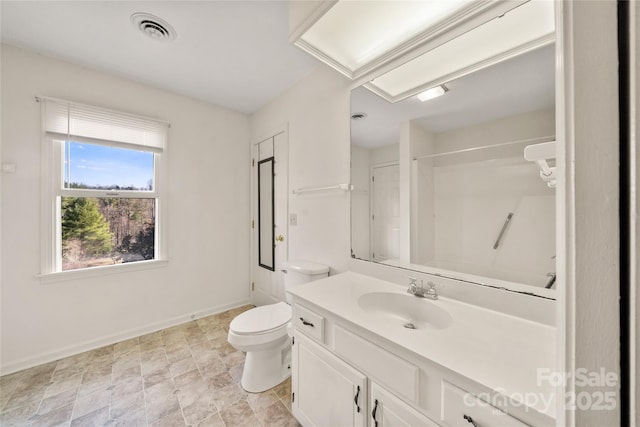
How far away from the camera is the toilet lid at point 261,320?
5.03 feet

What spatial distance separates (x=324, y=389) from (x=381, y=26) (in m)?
1.82

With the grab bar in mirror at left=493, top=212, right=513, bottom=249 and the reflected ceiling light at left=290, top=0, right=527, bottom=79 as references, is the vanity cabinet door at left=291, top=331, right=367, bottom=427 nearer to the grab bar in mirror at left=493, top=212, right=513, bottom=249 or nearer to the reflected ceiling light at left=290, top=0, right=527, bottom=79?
the grab bar in mirror at left=493, top=212, right=513, bottom=249

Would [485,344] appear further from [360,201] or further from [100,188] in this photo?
[100,188]

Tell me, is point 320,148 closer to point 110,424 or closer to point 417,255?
point 417,255

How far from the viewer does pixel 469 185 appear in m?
1.09

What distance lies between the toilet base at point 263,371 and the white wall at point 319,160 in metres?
0.76

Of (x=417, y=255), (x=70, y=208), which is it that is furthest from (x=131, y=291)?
Result: (x=417, y=255)

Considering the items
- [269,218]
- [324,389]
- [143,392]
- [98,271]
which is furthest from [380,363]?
[98,271]

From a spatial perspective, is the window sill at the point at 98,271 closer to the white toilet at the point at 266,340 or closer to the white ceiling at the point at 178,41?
the white toilet at the point at 266,340

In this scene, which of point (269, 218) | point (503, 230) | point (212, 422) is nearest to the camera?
point (503, 230)

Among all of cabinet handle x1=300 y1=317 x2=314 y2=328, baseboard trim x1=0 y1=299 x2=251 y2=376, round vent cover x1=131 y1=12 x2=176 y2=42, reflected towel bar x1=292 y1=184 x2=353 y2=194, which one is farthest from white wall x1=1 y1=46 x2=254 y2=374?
cabinet handle x1=300 y1=317 x2=314 y2=328

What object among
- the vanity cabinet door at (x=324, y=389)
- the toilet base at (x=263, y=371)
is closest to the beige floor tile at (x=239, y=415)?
the toilet base at (x=263, y=371)

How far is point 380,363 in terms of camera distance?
0.83m

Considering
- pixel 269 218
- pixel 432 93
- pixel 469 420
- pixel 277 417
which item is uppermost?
pixel 432 93
